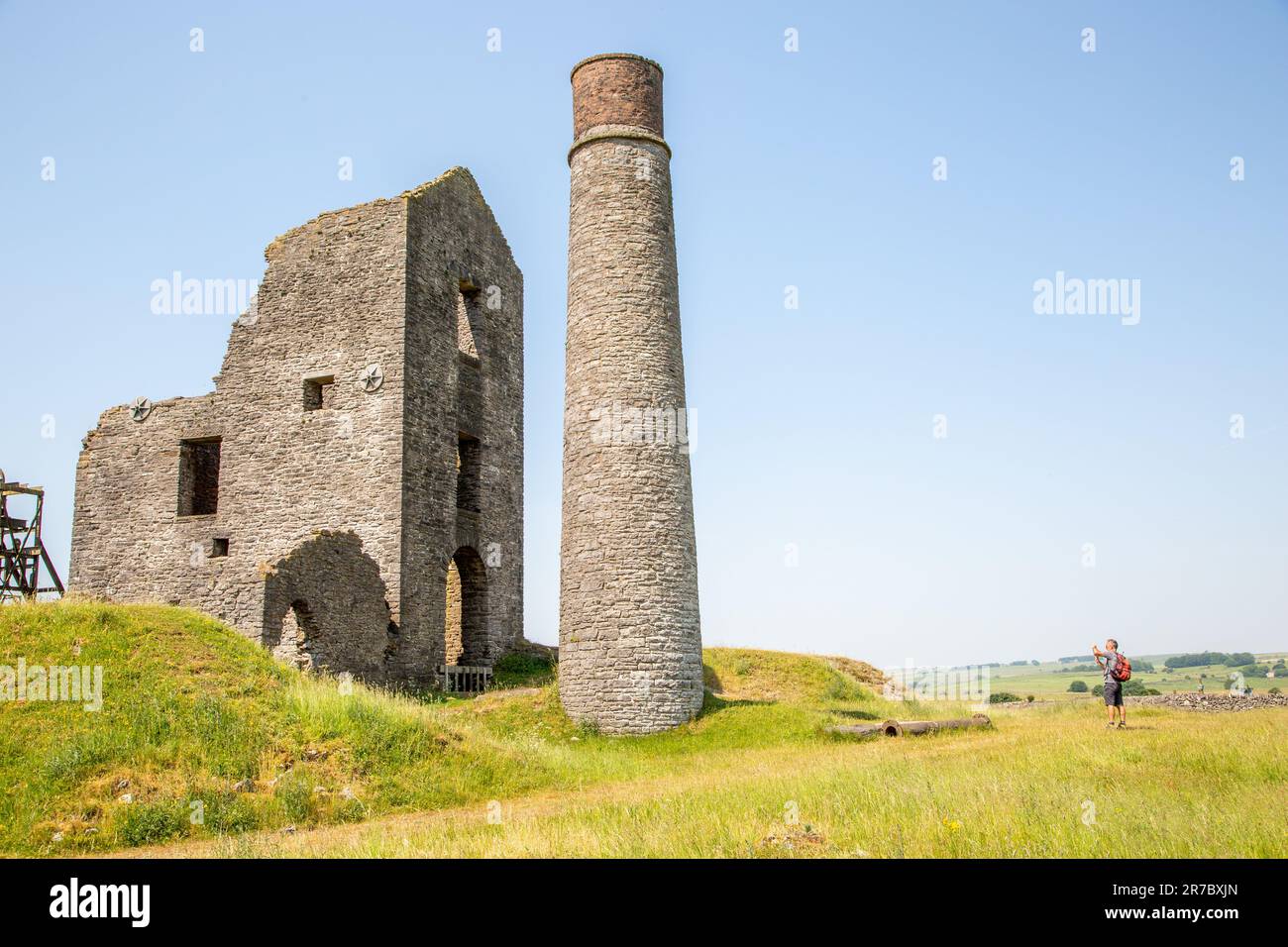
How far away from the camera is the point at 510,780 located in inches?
510

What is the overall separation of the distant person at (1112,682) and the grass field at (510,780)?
1.91 ft

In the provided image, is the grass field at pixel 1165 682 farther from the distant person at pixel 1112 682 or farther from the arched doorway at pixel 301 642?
the arched doorway at pixel 301 642

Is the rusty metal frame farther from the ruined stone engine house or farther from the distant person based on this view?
the distant person

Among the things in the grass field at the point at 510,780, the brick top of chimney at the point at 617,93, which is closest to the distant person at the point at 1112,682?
the grass field at the point at 510,780

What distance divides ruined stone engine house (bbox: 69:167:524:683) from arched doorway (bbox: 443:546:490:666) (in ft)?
0.14

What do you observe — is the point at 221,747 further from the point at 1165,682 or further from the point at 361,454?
the point at 1165,682

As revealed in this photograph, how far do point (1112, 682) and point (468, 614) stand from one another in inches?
578

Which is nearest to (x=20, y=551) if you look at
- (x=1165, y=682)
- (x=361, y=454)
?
(x=361, y=454)

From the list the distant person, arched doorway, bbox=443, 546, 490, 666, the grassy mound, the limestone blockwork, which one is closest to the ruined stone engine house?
arched doorway, bbox=443, 546, 490, 666

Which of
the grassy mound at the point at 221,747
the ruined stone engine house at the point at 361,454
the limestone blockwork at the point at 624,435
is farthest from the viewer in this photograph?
the ruined stone engine house at the point at 361,454

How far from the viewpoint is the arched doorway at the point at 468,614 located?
24.5 metres
